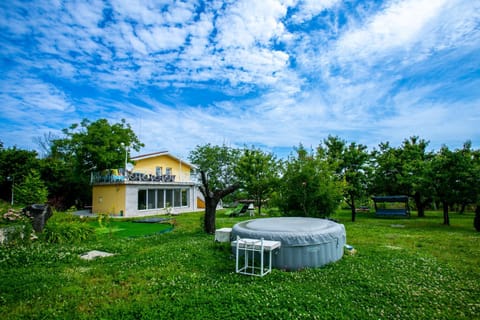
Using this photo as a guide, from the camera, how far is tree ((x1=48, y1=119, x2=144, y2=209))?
22.2 metres

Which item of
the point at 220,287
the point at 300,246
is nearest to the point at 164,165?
the point at 300,246

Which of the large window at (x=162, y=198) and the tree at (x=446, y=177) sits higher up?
the tree at (x=446, y=177)

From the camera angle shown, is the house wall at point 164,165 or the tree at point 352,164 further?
the house wall at point 164,165

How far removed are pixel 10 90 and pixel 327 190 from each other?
1498 cm

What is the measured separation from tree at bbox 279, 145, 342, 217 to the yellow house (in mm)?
10325

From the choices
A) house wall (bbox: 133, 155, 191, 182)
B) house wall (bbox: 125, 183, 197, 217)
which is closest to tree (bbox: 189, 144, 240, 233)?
house wall (bbox: 133, 155, 191, 182)

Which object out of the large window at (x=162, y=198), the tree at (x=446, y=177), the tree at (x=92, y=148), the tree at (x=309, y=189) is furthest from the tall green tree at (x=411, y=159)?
the tree at (x=92, y=148)

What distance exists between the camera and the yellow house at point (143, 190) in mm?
19078

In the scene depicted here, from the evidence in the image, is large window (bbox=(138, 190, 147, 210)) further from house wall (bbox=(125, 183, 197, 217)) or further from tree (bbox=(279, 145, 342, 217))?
tree (bbox=(279, 145, 342, 217))

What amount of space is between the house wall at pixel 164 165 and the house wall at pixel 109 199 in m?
3.21

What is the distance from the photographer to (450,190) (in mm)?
12859

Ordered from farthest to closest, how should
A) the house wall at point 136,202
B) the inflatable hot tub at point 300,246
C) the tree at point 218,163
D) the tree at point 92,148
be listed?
the tree at point 218,163
the tree at point 92,148
the house wall at point 136,202
the inflatable hot tub at point 300,246

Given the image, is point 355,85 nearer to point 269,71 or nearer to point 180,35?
point 269,71

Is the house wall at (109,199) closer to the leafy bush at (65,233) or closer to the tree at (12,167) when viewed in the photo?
the tree at (12,167)
